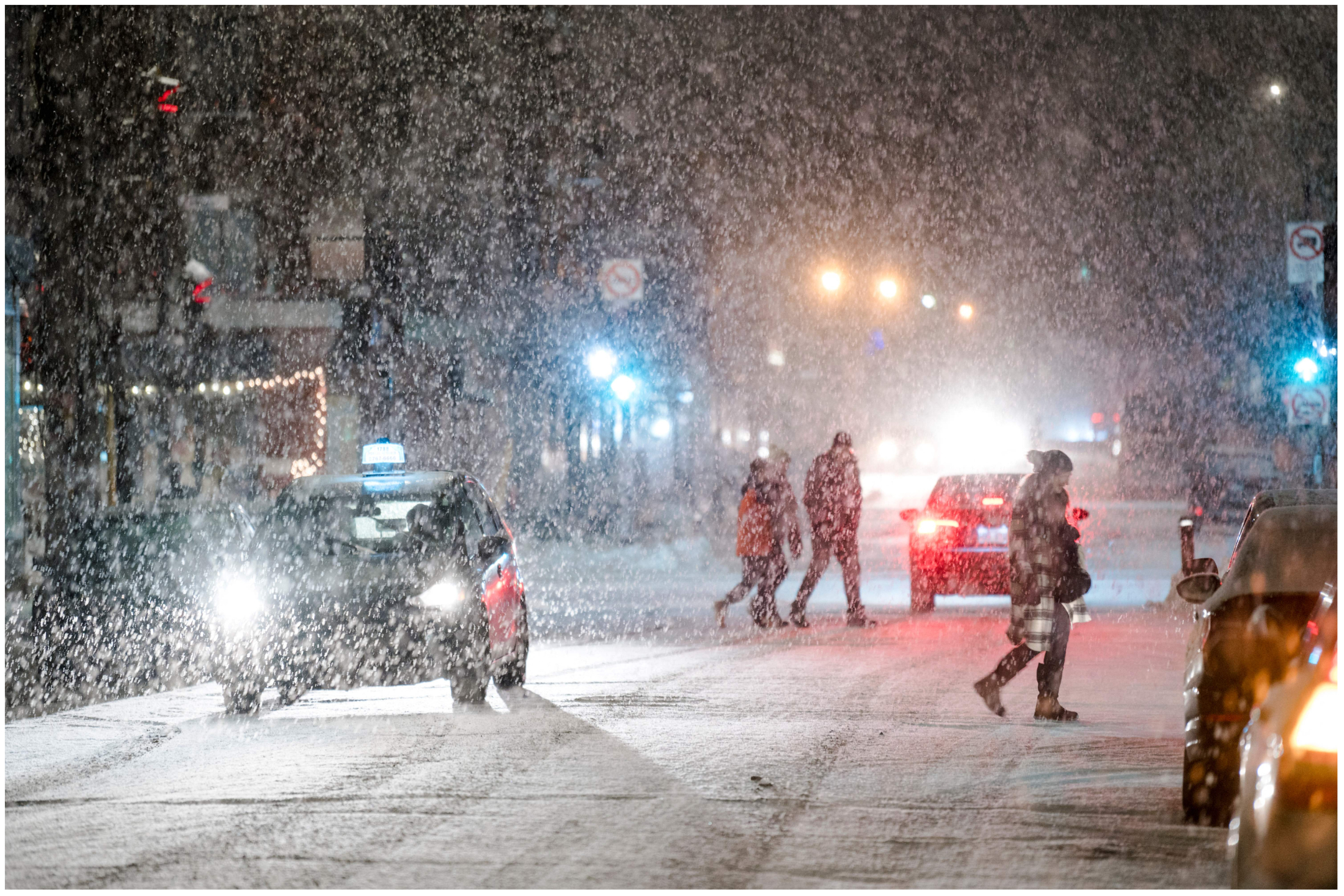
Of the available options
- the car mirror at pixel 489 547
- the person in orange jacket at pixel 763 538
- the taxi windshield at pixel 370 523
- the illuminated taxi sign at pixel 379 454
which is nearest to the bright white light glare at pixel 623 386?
the person in orange jacket at pixel 763 538

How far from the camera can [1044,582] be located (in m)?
9.42

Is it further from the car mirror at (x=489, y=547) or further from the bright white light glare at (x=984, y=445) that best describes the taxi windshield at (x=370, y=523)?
the bright white light glare at (x=984, y=445)

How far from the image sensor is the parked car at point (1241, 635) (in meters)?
6.05

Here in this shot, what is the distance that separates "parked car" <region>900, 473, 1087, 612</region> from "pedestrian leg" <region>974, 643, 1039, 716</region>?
6592 millimetres

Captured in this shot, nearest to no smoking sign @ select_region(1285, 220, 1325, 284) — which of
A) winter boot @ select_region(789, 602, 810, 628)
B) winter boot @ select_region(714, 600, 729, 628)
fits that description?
winter boot @ select_region(789, 602, 810, 628)

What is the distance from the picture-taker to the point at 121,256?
2494 centimetres

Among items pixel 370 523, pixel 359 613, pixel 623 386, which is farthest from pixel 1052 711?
pixel 623 386

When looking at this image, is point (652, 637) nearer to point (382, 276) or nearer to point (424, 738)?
point (424, 738)

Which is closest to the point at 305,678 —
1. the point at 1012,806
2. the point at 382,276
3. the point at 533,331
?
the point at 1012,806

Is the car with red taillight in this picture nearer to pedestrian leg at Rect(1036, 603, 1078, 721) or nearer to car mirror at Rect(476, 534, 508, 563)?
car mirror at Rect(476, 534, 508, 563)

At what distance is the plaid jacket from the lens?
9391mm

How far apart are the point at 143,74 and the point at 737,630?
1346 cm

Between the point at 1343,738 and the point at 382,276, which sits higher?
the point at 382,276

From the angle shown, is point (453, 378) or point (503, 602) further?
point (453, 378)
